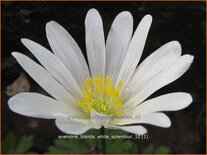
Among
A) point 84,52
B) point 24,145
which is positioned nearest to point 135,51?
point 84,52

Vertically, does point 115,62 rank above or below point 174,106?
above

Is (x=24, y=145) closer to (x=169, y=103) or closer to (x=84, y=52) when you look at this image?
(x=84, y=52)

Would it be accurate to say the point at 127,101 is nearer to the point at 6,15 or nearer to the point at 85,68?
the point at 85,68

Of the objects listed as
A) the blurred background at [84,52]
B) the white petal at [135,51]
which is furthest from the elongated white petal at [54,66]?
the blurred background at [84,52]

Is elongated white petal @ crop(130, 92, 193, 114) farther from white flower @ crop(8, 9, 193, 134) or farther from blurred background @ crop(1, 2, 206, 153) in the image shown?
blurred background @ crop(1, 2, 206, 153)

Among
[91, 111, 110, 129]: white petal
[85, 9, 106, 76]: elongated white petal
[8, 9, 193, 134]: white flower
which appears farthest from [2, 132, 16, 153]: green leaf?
[91, 111, 110, 129]: white petal

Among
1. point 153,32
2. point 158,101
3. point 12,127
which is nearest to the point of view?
point 158,101

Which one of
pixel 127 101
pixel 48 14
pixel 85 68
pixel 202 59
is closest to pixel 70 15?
pixel 48 14

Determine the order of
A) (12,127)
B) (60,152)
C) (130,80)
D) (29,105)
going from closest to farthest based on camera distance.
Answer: (29,105)
(130,80)
(60,152)
(12,127)
